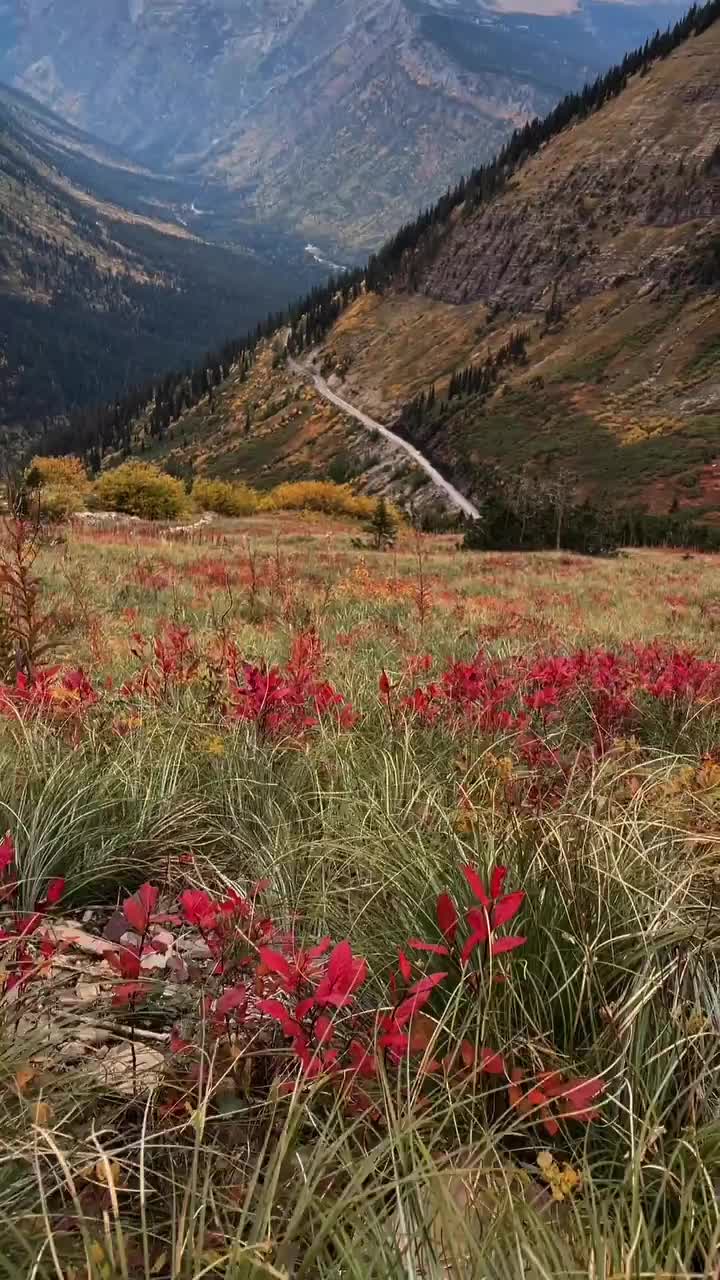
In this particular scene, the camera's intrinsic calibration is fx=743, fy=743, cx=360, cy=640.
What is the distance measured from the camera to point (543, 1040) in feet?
5.94

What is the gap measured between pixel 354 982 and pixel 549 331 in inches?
6163

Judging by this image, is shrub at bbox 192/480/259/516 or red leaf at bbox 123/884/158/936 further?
shrub at bbox 192/480/259/516

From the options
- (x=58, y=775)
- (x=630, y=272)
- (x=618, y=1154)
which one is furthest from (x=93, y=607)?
(x=630, y=272)

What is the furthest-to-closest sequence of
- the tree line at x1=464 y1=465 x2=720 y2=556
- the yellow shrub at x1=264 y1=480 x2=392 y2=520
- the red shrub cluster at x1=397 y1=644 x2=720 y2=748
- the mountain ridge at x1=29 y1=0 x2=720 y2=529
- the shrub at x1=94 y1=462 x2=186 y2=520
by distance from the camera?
the mountain ridge at x1=29 y1=0 x2=720 y2=529, the yellow shrub at x1=264 y1=480 x2=392 y2=520, the shrub at x1=94 y1=462 x2=186 y2=520, the tree line at x1=464 y1=465 x2=720 y2=556, the red shrub cluster at x1=397 y1=644 x2=720 y2=748

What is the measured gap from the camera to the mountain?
109375 millimetres

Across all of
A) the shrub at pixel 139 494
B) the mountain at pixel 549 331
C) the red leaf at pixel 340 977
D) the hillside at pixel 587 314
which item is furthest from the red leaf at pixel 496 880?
the hillside at pixel 587 314

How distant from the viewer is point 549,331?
5581 inches

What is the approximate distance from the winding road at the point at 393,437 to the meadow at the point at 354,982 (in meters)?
71.5

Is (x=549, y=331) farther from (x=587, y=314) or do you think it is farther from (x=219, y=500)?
(x=219, y=500)

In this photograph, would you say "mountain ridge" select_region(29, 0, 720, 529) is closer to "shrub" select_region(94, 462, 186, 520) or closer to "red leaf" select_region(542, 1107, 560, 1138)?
"shrub" select_region(94, 462, 186, 520)

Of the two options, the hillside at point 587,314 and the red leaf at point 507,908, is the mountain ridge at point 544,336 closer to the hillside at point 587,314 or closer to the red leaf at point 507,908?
the hillside at point 587,314

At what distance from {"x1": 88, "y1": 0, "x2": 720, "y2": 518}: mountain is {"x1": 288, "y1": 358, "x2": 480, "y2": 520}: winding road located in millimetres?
2168

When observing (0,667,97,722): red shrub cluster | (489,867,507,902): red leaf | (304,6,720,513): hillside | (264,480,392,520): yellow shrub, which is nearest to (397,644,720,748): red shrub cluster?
(0,667,97,722): red shrub cluster

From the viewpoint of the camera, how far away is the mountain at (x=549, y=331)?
109m
